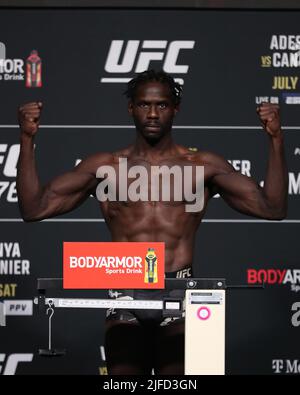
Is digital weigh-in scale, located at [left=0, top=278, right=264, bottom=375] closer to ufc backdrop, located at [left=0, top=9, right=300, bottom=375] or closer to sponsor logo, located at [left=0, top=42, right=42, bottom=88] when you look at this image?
ufc backdrop, located at [left=0, top=9, right=300, bottom=375]

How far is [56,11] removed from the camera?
4555 millimetres

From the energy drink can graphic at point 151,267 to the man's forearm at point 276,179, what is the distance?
61cm

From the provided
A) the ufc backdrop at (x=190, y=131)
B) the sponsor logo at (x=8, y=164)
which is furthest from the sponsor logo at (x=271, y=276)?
the sponsor logo at (x=8, y=164)

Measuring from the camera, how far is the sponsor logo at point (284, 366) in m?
4.54

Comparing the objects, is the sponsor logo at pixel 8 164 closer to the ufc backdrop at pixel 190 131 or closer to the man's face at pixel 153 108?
the ufc backdrop at pixel 190 131

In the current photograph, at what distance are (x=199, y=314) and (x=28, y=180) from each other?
876 mm

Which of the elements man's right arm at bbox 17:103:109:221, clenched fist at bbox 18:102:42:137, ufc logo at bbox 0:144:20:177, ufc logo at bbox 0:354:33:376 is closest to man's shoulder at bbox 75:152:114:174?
man's right arm at bbox 17:103:109:221

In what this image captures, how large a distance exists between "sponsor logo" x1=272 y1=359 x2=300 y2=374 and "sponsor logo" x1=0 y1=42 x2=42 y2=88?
4.94 ft

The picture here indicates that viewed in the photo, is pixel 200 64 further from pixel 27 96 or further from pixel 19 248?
pixel 19 248

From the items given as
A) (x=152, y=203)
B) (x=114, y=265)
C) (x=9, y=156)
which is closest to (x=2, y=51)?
(x=9, y=156)

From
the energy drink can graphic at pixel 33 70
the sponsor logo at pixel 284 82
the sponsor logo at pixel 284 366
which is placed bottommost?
the sponsor logo at pixel 284 366

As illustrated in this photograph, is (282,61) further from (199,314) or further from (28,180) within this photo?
(199,314)

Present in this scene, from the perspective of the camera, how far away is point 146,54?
14.9 feet

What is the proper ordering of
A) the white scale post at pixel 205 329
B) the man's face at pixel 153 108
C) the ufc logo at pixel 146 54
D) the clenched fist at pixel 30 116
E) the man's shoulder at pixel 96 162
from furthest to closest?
1. the ufc logo at pixel 146 54
2. the man's shoulder at pixel 96 162
3. the man's face at pixel 153 108
4. the clenched fist at pixel 30 116
5. the white scale post at pixel 205 329
